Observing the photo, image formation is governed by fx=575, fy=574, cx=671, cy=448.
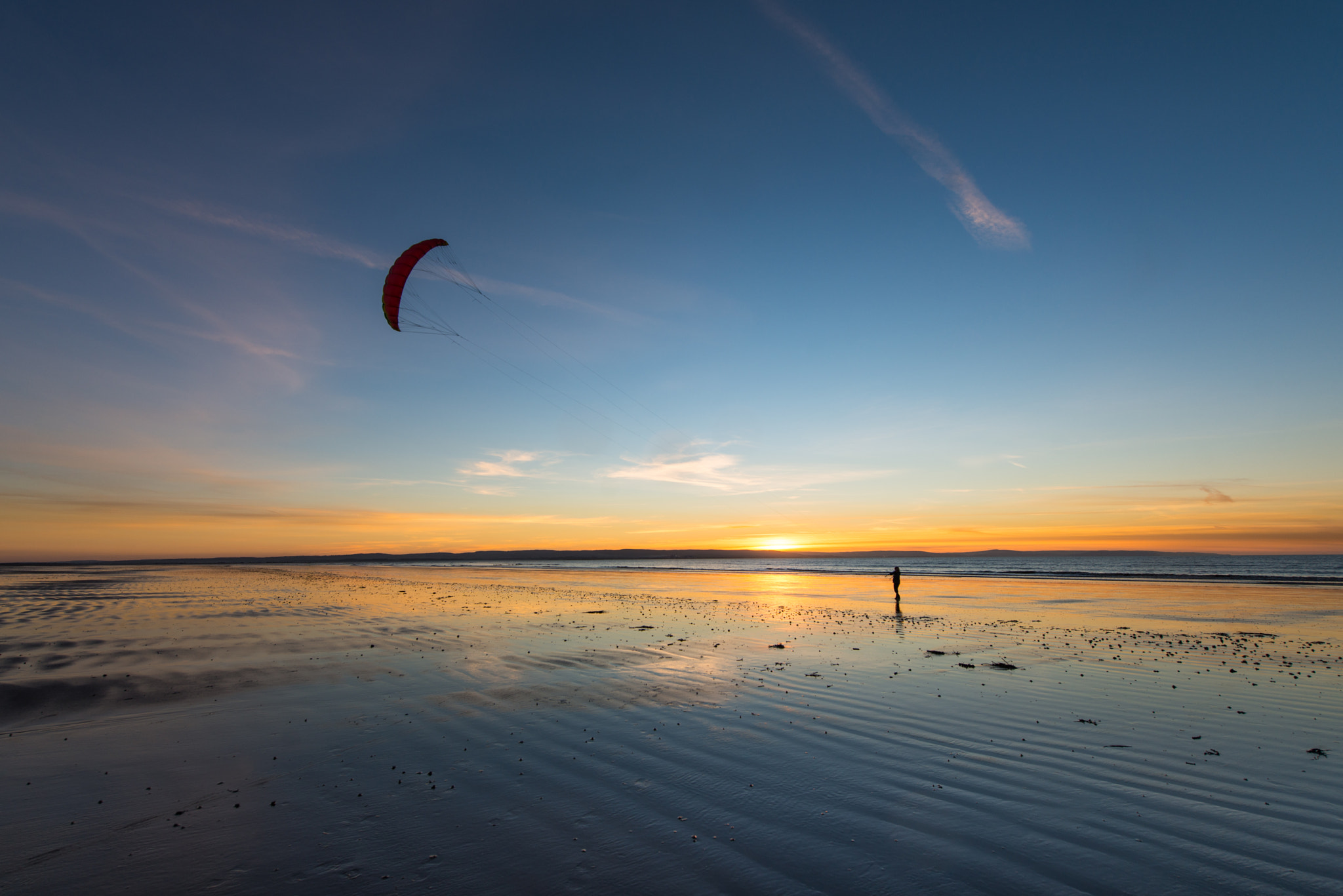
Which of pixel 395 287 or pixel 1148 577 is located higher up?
pixel 395 287

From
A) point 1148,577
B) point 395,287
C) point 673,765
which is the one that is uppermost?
point 395,287

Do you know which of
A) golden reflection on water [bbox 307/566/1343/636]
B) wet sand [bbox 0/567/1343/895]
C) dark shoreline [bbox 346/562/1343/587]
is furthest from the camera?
dark shoreline [bbox 346/562/1343/587]

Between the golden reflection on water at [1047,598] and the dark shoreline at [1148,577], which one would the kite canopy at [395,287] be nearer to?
the golden reflection on water at [1047,598]

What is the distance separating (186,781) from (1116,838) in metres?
11.1

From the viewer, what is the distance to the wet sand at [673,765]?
17.9ft

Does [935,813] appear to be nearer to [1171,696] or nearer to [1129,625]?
[1171,696]

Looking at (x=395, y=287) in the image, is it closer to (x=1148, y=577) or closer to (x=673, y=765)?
(x=673, y=765)

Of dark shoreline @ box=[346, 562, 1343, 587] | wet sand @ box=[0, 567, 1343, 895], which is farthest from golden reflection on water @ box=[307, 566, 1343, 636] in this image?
wet sand @ box=[0, 567, 1343, 895]

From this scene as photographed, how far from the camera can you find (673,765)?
26.6ft

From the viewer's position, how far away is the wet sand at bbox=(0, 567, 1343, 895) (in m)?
5.45

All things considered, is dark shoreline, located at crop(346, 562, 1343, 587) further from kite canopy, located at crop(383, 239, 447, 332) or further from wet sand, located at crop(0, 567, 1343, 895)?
kite canopy, located at crop(383, 239, 447, 332)

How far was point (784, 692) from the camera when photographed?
39.7 feet

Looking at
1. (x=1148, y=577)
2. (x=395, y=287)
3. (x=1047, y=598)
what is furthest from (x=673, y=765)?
(x=1148, y=577)

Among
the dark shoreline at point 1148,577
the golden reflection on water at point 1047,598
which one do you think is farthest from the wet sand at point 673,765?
the dark shoreline at point 1148,577
